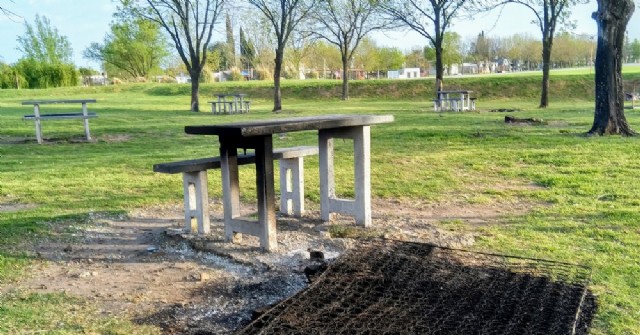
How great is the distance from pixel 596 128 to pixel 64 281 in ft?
35.4

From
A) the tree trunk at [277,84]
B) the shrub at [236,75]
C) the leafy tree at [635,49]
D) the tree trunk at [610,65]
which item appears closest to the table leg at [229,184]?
the tree trunk at [610,65]

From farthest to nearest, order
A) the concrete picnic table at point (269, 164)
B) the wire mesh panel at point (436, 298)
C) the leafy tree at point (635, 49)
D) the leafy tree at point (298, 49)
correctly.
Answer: the leafy tree at point (635, 49), the leafy tree at point (298, 49), the concrete picnic table at point (269, 164), the wire mesh panel at point (436, 298)

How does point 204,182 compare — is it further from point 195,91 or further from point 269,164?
point 195,91

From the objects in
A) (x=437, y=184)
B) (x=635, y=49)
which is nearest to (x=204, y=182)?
(x=437, y=184)

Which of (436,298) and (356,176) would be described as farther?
(356,176)

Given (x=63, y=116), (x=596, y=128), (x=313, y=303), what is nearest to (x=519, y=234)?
(x=313, y=303)

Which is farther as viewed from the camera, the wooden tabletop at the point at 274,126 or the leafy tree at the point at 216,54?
the leafy tree at the point at 216,54

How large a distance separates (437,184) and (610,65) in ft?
21.8

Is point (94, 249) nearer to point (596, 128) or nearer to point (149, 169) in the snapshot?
point (149, 169)

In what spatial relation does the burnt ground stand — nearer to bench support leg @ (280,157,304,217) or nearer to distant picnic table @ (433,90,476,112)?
bench support leg @ (280,157,304,217)

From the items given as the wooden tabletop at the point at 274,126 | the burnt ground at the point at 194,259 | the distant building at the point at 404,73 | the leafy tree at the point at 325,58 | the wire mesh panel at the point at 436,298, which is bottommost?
the burnt ground at the point at 194,259

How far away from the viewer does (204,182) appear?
540cm

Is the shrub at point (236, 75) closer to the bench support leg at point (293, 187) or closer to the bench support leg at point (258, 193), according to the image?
the bench support leg at point (293, 187)

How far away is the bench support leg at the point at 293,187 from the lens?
241 inches
